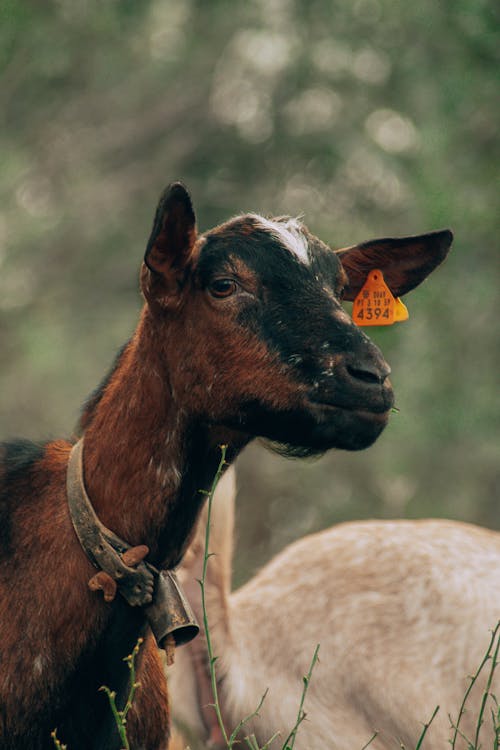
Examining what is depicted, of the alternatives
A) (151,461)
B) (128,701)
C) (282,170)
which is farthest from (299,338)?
(282,170)

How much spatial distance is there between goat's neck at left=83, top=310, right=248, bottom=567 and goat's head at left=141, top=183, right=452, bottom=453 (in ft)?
0.19

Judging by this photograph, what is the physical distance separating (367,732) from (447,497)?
323 inches

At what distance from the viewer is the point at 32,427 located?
16.2m

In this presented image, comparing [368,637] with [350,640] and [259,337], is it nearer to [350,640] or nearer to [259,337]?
[350,640]

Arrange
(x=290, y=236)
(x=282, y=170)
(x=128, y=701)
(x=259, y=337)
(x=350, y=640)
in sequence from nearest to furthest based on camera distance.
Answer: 1. (x=128, y=701)
2. (x=259, y=337)
3. (x=290, y=236)
4. (x=350, y=640)
5. (x=282, y=170)

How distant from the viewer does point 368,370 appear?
312 centimetres

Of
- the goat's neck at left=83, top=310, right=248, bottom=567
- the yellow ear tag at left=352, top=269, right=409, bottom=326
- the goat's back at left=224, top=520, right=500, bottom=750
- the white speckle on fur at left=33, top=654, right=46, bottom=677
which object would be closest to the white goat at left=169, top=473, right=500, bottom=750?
the goat's back at left=224, top=520, right=500, bottom=750

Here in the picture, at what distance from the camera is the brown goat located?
10.3 feet

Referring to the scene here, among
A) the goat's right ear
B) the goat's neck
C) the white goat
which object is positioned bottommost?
the white goat

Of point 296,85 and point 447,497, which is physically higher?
point 296,85

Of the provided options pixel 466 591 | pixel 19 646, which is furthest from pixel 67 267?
pixel 19 646

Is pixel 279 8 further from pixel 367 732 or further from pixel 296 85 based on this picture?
pixel 367 732

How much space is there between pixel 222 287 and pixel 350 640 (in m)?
1.81

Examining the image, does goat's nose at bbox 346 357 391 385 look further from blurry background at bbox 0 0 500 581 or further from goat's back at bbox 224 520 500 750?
blurry background at bbox 0 0 500 581
